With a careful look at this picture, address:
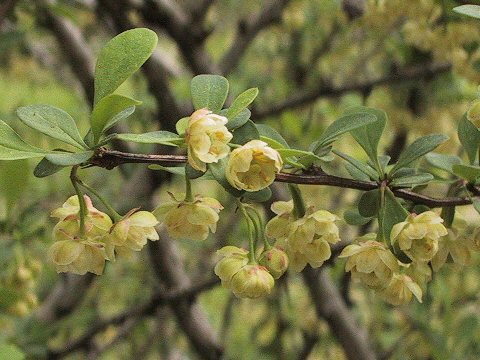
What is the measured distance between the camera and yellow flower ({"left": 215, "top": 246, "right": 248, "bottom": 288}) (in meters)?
0.77

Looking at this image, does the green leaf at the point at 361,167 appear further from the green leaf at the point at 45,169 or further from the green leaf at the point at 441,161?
the green leaf at the point at 45,169

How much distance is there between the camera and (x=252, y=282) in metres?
0.75

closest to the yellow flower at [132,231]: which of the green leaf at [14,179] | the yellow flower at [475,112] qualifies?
the yellow flower at [475,112]

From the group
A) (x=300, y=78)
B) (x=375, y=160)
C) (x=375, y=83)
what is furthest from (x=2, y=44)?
(x=300, y=78)

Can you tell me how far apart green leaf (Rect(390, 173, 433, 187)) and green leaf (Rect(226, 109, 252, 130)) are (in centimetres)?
17

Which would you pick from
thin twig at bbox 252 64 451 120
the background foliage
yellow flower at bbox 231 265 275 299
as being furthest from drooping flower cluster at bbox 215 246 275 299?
thin twig at bbox 252 64 451 120

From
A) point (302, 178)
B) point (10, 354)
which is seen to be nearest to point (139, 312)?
point (10, 354)

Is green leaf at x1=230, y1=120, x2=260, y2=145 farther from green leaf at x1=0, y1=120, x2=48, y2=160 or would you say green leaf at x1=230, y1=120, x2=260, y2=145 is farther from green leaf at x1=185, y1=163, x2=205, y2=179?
green leaf at x1=0, y1=120, x2=48, y2=160

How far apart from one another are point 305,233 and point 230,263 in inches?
3.0

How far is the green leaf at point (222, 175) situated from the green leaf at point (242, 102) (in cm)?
4

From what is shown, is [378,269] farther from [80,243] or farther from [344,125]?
[80,243]

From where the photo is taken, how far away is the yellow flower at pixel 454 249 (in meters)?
0.82

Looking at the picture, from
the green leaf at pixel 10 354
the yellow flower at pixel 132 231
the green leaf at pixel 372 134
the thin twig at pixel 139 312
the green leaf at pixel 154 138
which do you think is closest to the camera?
the green leaf at pixel 154 138

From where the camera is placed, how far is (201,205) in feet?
2.51
